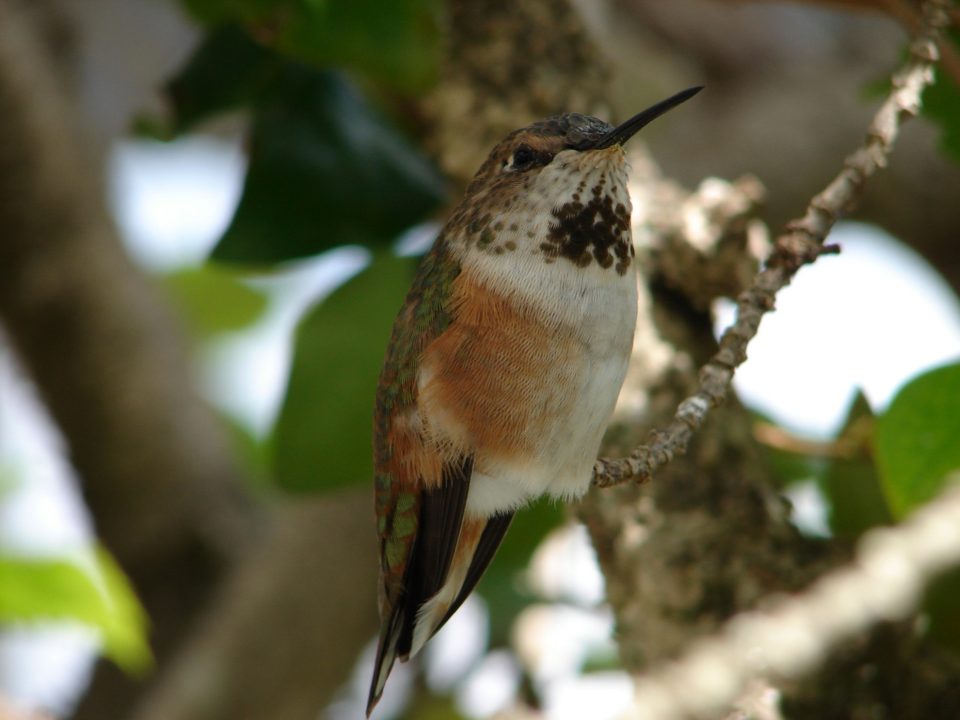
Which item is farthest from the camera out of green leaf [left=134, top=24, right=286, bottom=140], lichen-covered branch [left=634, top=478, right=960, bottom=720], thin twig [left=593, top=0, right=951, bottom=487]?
green leaf [left=134, top=24, right=286, bottom=140]

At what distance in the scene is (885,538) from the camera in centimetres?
207

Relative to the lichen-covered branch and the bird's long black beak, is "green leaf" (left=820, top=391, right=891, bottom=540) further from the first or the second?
the bird's long black beak

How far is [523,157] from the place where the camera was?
2217 millimetres

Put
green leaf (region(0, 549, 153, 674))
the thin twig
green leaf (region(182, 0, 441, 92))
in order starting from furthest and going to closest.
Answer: green leaf (region(0, 549, 153, 674)) → green leaf (region(182, 0, 441, 92)) → the thin twig

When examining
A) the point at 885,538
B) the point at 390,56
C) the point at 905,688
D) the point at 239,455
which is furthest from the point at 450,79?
the point at 239,455

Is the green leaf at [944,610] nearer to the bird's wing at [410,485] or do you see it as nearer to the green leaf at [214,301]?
the bird's wing at [410,485]

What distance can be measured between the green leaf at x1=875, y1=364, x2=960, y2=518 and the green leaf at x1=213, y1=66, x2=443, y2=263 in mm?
1323

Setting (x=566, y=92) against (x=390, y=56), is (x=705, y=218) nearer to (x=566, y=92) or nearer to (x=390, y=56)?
(x=566, y=92)

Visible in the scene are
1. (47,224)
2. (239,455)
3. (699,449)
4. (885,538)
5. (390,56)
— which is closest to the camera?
(885,538)

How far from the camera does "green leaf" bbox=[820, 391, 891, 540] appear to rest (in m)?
2.59

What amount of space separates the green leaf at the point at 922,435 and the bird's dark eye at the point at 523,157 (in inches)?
30.7

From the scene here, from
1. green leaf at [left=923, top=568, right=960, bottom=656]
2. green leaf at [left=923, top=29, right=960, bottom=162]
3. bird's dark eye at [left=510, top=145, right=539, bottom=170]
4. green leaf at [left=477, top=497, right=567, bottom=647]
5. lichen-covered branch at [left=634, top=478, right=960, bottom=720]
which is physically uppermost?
bird's dark eye at [left=510, top=145, right=539, bottom=170]

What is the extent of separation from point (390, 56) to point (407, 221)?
0.39m

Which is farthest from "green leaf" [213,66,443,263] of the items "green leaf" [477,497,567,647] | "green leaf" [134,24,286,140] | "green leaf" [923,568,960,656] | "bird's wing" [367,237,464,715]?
"green leaf" [923,568,960,656]
